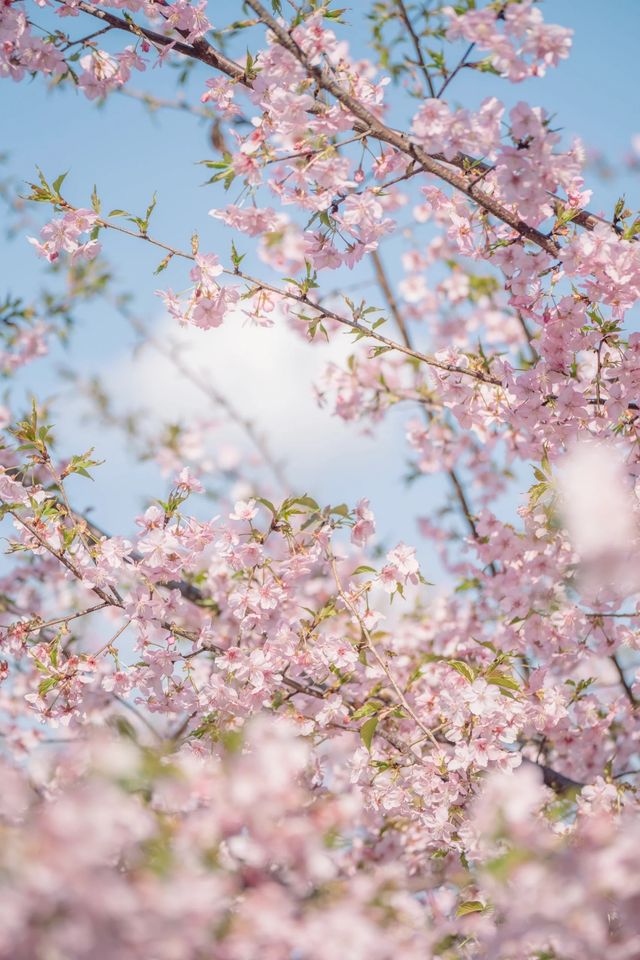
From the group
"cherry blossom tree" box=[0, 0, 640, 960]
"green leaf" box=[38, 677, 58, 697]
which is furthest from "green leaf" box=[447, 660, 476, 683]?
"green leaf" box=[38, 677, 58, 697]

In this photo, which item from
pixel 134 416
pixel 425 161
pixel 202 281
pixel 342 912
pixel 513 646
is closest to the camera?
pixel 342 912

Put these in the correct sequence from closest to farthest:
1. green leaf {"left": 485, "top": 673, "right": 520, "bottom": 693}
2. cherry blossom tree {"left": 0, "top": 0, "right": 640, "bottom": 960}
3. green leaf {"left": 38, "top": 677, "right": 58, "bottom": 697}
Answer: cherry blossom tree {"left": 0, "top": 0, "right": 640, "bottom": 960} < green leaf {"left": 485, "top": 673, "right": 520, "bottom": 693} < green leaf {"left": 38, "top": 677, "right": 58, "bottom": 697}

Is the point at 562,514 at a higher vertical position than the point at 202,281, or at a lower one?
lower

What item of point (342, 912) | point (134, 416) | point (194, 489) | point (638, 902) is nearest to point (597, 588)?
point (194, 489)

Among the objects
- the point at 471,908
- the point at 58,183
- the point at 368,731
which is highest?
the point at 58,183

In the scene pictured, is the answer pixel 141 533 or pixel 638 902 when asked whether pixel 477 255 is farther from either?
pixel 638 902

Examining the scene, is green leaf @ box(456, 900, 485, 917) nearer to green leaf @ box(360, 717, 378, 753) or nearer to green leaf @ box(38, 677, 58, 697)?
green leaf @ box(360, 717, 378, 753)

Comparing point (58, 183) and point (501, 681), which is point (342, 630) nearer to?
point (501, 681)

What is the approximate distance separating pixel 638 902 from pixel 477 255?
2511 millimetres

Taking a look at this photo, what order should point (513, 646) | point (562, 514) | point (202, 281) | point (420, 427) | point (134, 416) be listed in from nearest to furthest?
point (202, 281), point (562, 514), point (513, 646), point (420, 427), point (134, 416)

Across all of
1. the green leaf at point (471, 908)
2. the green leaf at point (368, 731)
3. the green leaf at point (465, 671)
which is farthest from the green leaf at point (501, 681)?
the green leaf at point (471, 908)

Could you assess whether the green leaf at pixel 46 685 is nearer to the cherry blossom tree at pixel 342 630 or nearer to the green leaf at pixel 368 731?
the cherry blossom tree at pixel 342 630

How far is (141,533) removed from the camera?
3.15m

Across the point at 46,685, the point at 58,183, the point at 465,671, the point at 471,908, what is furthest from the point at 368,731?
the point at 58,183
